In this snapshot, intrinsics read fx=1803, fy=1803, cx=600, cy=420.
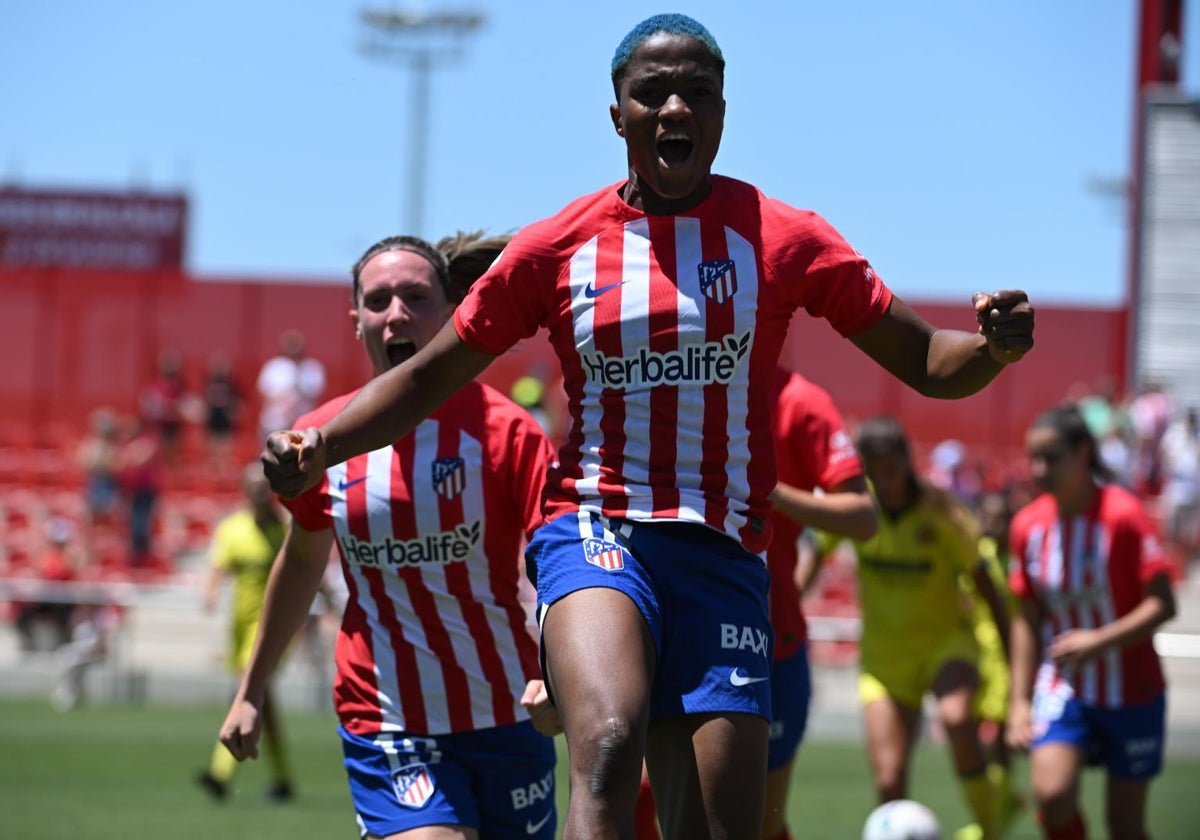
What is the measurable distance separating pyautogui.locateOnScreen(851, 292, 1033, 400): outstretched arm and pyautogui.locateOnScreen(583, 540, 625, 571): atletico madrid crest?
28.9 inches

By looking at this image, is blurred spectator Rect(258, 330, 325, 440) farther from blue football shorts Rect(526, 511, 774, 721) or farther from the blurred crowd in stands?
blue football shorts Rect(526, 511, 774, 721)

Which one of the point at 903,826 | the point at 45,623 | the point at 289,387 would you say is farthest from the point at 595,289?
the point at 289,387

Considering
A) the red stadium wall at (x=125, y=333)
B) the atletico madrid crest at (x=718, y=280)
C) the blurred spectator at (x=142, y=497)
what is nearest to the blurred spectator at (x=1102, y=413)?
the blurred spectator at (x=142, y=497)

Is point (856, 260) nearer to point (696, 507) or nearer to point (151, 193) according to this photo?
point (696, 507)

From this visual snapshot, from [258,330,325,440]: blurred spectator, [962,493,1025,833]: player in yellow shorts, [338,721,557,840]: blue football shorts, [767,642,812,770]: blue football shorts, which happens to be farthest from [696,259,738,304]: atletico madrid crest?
[258,330,325,440]: blurred spectator

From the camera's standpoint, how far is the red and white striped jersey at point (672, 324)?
150 inches

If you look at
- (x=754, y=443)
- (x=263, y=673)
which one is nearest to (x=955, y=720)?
(x=263, y=673)

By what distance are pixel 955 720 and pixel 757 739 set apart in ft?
16.2

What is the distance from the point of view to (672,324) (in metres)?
3.79

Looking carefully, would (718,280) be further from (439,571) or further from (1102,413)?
(1102,413)

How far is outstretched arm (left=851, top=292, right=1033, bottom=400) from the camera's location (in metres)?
3.72

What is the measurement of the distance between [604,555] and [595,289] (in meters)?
0.57

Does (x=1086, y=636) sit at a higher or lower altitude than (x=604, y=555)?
lower

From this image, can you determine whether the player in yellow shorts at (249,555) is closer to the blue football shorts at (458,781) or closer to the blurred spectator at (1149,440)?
the blue football shorts at (458,781)
